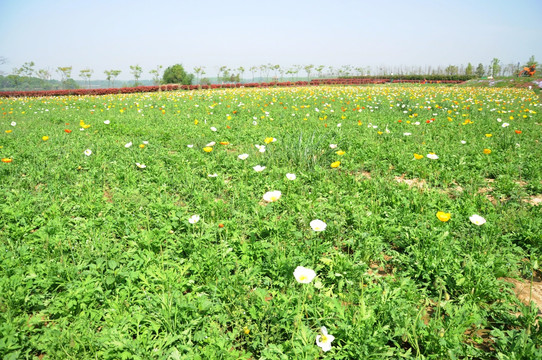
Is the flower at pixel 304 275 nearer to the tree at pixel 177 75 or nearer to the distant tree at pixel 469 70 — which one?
the tree at pixel 177 75

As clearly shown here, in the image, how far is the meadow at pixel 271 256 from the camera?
1829 mm

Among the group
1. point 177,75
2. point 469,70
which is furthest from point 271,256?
point 469,70

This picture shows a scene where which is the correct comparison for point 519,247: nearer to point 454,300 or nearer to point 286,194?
point 454,300

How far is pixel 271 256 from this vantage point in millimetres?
2551

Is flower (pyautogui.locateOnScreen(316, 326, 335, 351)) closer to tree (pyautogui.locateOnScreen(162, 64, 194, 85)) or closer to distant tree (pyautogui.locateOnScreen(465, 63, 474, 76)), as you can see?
tree (pyautogui.locateOnScreen(162, 64, 194, 85))

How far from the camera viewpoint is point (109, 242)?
2779mm

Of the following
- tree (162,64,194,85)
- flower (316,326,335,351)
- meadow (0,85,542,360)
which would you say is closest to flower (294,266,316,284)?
meadow (0,85,542,360)

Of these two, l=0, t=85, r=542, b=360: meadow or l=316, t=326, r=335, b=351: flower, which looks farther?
l=0, t=85, r=542, b=360: meadow

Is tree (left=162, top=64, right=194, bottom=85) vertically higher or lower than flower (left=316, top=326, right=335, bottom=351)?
higher

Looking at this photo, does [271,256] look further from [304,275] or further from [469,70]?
[469,70]

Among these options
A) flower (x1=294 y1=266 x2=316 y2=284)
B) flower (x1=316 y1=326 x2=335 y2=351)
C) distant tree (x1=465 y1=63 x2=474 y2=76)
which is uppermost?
distant tree (x1=465 y1=63 x2=474 y2=76)

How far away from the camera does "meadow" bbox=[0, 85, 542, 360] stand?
1.83 metres

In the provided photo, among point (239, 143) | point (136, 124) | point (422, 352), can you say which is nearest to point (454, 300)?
point (422, 352)

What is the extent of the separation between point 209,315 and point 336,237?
146 centimetres
